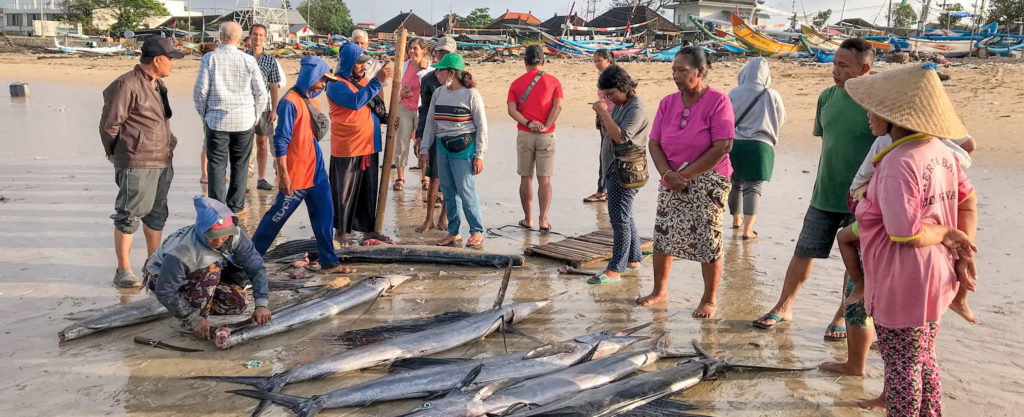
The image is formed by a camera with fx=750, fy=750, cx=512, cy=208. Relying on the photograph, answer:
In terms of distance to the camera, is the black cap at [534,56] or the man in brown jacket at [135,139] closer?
the man in brown jacket at [135,139]

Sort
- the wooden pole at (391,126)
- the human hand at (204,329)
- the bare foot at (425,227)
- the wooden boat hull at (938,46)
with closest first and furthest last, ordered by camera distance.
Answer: the human hand at (204,329) < the wooden pole at (391,126) < the bare foot at (425,227) < the wooden boat hull at (938,46)

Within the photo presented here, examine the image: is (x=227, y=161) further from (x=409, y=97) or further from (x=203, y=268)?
(x=203, y=268)

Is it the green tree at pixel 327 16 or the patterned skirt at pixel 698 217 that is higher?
the green tree at pixel 327 16

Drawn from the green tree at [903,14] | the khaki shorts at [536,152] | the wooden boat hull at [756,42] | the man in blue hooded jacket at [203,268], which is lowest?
the man in blue hooded jacket at [203,268]

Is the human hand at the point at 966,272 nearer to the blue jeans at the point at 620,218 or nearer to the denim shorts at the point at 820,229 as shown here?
the denim shorts at the point at 820,229

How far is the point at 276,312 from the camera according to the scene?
495 centimetres

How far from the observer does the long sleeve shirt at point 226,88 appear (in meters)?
7.36

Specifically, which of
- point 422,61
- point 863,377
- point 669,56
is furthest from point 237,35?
point 669,56

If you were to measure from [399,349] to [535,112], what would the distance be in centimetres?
364

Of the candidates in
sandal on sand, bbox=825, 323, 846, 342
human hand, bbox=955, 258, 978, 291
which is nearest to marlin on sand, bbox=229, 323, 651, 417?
sandal on sand, bbox=825, 323, 846, 342

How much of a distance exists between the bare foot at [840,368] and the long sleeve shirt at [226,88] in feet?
19.1

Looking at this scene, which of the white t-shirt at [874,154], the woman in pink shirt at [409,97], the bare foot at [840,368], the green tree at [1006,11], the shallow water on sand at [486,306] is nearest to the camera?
the white t-shirt at [874,154]

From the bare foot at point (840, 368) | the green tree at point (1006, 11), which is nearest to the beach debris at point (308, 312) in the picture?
the bare foot at point (840, 368)

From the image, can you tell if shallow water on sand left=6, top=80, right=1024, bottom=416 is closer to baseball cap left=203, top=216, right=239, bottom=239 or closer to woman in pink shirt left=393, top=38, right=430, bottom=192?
woman in pink shirt left=393, top=38, right=430, bottom=192
